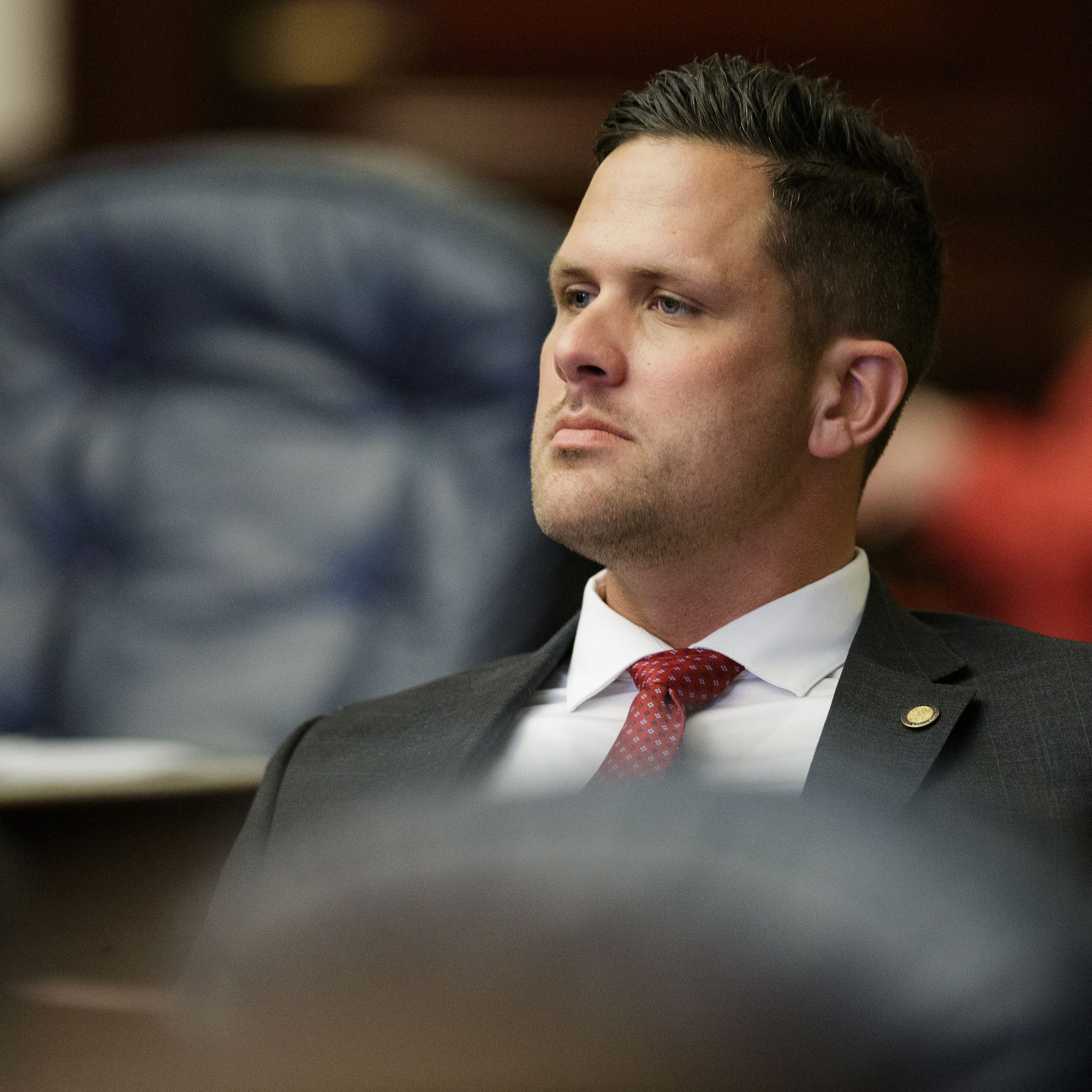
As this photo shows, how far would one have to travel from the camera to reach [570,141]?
2.67 metres

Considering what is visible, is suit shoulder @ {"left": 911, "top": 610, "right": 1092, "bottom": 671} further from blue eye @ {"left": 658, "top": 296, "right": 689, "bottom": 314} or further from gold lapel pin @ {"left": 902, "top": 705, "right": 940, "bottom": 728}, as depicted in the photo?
blue eye @ {"left": 658, "top": 296, "right": 689, "bottom": 314}

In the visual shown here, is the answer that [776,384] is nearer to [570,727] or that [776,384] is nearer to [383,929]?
[570,727]

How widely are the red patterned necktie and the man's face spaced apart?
74 mm

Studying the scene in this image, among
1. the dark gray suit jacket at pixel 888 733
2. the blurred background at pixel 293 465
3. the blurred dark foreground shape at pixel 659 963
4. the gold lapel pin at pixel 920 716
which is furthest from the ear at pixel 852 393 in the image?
the blurred dark foreground shape at pixel 659 963

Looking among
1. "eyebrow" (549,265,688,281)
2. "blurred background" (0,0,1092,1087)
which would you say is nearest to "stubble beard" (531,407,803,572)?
"eyebrow" (549,265,688,281)

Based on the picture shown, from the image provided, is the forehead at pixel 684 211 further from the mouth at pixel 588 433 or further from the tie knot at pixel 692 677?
the tie knot at pixel 692 677

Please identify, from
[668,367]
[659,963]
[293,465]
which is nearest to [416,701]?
[668,367]

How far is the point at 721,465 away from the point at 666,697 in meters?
0.16

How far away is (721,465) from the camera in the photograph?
3.52 feet

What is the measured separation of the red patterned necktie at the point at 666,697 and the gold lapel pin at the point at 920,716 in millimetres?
140

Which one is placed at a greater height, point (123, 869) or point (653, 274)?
point (653, 274)

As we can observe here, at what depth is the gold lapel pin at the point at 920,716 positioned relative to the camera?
37.5 inches

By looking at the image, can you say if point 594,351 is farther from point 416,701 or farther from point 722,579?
point 416,701

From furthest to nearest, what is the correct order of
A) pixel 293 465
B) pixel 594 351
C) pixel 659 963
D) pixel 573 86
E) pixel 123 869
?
pixel 573 86
pixel 293 465
pixel 594 351
pixel 123 869
pixel 659 963
